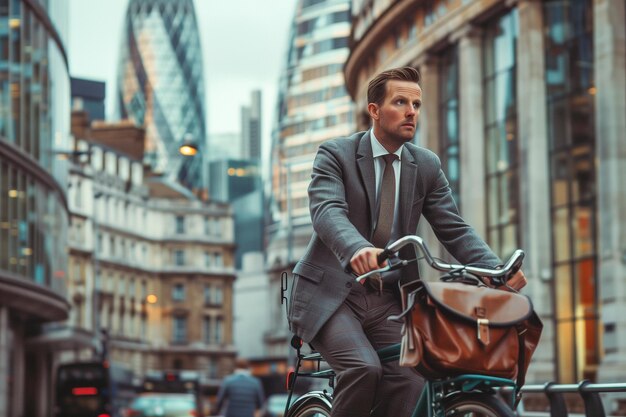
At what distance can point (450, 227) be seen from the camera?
16.9 feet

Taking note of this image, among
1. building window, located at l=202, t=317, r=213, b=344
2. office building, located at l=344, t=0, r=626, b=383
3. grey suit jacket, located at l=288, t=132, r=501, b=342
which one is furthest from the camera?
building window, located at l=202, t=317, r=213, b=344

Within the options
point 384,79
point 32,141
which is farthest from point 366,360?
point 32,141

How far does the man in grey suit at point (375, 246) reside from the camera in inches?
191

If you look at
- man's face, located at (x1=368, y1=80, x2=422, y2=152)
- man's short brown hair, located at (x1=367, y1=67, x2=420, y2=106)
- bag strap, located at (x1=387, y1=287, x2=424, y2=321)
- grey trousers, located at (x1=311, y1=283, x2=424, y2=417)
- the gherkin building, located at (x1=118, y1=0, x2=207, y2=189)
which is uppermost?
the gherkin building, located at (x1=118, y1=0, x2=207, y2=189)

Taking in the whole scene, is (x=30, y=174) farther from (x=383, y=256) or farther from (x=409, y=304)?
(x=409, y=304)

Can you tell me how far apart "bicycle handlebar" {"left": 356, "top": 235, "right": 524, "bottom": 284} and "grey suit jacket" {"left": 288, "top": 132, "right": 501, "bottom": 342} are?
0.81 feet

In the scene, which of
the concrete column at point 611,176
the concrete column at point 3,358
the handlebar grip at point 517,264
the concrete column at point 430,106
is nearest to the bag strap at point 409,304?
the handlebar grip at point 517,264

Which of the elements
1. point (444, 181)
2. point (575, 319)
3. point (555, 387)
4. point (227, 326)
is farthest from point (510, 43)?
point (227, 326)

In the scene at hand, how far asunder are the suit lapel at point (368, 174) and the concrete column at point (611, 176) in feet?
82.3

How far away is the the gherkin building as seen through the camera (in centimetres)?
16738

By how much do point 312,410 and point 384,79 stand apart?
156 cm

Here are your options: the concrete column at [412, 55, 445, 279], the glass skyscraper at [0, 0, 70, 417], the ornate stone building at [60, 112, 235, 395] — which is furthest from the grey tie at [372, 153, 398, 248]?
the ornate stone building at [60, 112, 235, 395]

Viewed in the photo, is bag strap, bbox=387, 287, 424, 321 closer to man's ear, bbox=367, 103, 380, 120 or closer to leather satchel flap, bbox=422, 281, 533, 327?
leather satchel flap, bbox=422, 281, 533, 327

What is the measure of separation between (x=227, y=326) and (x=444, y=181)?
117m
